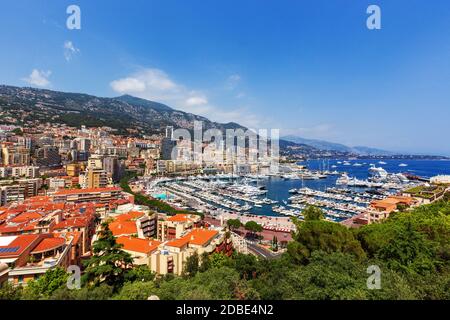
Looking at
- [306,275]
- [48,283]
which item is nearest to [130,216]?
[48,283]

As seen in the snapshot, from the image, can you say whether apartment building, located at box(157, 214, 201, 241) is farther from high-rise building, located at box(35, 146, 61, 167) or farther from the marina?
high-rise building, located at box(35, 146, 61, 167)

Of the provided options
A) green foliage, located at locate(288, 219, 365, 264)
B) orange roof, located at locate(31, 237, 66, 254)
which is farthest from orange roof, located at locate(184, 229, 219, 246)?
orange roof, located at locate(31, 237, 66, 254)

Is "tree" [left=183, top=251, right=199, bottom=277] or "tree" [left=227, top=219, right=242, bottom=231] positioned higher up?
"tree" [left=183, top=251, right=199, bottom=277]

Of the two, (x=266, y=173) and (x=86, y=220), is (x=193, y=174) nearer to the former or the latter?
(x=266, y=173)

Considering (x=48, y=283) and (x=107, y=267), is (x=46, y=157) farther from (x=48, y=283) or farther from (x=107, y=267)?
(x=107, y=267)

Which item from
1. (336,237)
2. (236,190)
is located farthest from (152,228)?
(236,190)

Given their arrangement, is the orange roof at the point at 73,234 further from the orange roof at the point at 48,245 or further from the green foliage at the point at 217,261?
the green foliage at the point at 217,261

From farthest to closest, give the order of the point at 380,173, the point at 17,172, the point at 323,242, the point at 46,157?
the point at 380,173 → the point at 46,157 → the point at 17,172 → the point at 323,242

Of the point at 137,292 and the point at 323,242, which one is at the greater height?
the point at 137,292

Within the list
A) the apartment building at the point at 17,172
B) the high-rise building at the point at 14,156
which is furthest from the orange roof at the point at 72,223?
the high-rise building at the point at 14,156
